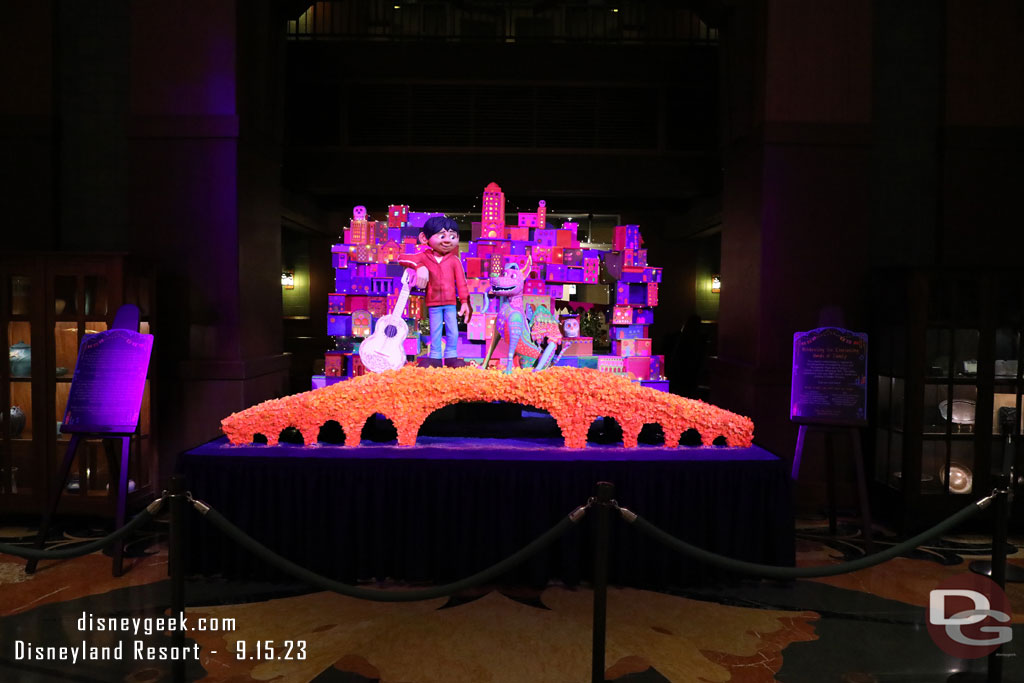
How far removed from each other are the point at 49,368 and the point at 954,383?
245 inches

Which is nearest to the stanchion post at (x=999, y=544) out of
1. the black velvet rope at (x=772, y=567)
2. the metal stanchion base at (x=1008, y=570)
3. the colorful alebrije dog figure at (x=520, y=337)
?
the black velvet rope at (x=772, y=567)

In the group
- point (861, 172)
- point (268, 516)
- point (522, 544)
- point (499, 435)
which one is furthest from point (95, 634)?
point (861, 172)

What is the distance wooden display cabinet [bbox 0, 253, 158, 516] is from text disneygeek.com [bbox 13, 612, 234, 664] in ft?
4.98

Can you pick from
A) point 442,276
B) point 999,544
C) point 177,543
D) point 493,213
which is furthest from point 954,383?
point 177,543

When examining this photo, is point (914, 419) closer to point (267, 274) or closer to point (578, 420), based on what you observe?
point (578, 420)

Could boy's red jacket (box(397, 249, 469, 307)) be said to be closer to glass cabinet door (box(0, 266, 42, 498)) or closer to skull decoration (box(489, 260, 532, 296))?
skull decoration (box(489, 260, 532, 296))

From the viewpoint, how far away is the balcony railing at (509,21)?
28.0 feet

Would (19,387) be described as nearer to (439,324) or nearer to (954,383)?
(439,324)

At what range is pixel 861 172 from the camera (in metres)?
5.35

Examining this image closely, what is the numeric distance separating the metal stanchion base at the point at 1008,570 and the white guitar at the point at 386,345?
390cm

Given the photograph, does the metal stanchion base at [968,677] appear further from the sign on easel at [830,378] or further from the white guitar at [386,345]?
the white guitar at [386,345]

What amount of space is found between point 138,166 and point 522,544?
4225 millimetres

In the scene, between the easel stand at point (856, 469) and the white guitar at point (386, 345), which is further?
the white guitar at point (386, 345)

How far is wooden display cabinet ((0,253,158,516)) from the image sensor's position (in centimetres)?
464
